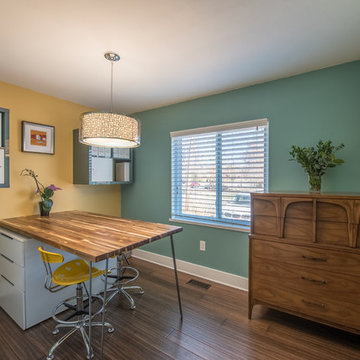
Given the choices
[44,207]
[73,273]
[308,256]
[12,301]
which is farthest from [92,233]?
[308,256]

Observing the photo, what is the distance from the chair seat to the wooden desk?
27cm

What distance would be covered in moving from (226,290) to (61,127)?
9.88 feet

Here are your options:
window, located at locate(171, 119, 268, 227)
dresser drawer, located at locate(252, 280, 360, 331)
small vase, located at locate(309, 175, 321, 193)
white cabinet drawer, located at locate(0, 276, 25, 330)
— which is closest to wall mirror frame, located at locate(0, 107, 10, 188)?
white cabinet drawer, located at locate(0, 276, 25, 330)

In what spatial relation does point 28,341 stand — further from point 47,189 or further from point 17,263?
point 47,189

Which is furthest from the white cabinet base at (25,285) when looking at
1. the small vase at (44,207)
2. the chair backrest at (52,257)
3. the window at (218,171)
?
the window at (218,171)

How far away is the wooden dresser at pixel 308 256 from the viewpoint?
5.22 ft

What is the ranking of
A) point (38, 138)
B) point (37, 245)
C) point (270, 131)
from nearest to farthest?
point (37, 245) → point (270, 131) → point (38, 138)

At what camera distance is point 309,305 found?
1.72m

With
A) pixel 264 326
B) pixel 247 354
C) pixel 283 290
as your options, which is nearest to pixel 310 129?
pixel 283 290

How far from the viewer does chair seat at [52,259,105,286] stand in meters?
1.57

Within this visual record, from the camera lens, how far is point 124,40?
1679mm

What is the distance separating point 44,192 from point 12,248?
2.91 feet

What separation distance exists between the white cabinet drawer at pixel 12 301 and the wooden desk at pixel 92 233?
498 millimetres

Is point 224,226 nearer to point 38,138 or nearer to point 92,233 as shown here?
point 92,233
